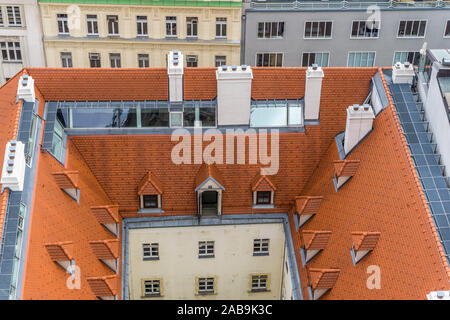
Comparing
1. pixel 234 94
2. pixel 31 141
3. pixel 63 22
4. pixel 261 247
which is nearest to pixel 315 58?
Answer: pixel 234 94

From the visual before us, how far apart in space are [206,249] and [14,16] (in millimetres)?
30567

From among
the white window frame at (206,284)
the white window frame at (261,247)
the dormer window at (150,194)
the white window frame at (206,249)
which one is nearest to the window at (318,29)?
the white window frame at (261,247)

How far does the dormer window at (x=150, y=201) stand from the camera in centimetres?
5262

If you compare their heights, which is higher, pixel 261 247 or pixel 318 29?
pixel 318 29

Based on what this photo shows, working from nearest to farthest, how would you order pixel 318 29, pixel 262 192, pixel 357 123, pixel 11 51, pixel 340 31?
pixel 357 123 → pixel 262 192 → pixel 11 51 → pixel 318 29 → pixel 340 31

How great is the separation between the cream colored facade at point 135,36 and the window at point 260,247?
22074 millimetres

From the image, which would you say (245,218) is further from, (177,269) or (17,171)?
(17,171)

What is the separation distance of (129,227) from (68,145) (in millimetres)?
7589

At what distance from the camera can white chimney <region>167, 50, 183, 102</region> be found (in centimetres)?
5188

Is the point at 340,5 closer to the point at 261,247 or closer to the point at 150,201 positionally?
the point at 261,247

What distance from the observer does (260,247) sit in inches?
2144

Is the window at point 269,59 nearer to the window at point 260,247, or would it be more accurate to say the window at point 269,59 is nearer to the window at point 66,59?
the window at point 66,59

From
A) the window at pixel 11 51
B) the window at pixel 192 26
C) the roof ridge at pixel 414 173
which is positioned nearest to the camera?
the roof ridge at pixel 414 173

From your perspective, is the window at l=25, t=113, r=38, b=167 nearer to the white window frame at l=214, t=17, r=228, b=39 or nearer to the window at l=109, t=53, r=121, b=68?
the window at l=109, t=53, r=121, b=68
